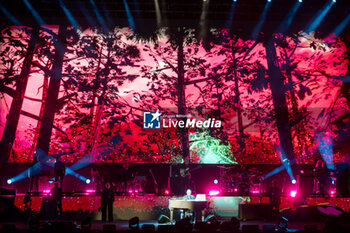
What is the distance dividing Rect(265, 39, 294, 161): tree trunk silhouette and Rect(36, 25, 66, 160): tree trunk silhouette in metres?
6.40

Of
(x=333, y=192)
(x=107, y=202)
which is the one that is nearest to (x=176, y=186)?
(x=107, y=202)

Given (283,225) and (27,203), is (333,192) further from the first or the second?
(27,203)

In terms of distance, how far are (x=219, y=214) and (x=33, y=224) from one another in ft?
17.1

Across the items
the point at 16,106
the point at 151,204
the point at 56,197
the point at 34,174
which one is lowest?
the point at 151,204

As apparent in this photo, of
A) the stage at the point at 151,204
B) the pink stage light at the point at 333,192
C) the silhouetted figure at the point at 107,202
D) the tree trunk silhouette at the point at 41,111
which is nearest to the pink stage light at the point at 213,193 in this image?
the stage at the point at 151,204

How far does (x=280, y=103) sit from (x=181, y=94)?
3037 millimetres

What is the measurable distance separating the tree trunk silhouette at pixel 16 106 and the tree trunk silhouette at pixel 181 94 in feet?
14.7

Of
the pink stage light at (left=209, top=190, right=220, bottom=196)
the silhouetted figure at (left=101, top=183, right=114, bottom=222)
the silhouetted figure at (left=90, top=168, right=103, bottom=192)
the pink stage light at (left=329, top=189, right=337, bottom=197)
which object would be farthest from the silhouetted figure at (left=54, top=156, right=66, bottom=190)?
the pink stage light at (left=329, top=189, right=337, bottom=197)

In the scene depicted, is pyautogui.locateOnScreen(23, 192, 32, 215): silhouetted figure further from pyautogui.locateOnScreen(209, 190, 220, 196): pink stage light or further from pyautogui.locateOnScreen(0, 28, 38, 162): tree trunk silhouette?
pyautogui.locateOnScreen(209, 190, 220, 196): pink stage light

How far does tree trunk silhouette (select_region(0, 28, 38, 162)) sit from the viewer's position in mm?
10133

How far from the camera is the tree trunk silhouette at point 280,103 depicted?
10.4 m

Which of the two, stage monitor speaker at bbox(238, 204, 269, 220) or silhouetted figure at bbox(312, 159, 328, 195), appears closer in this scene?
stage monitor speaker at bbox(238, 204, 269, 220)

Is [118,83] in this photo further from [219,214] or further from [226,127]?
[219,214]

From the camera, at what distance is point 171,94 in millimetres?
10484
